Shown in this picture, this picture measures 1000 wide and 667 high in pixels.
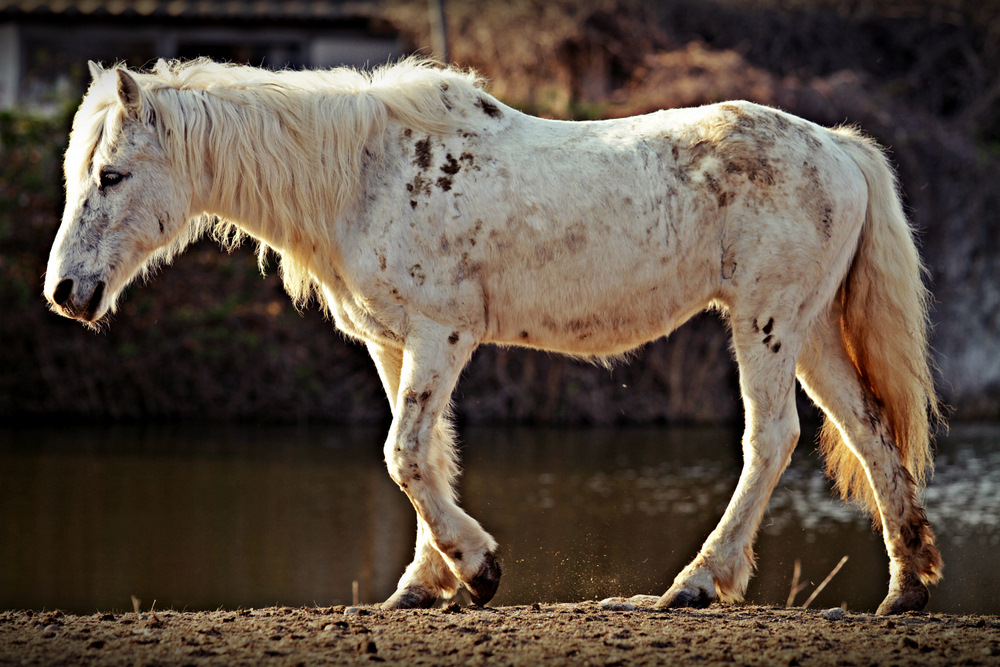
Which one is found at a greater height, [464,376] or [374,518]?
[464,376]

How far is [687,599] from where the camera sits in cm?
375

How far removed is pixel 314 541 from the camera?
6.12m

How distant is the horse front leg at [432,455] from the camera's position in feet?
12.1

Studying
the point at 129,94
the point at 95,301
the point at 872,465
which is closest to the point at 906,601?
the point at 872,465

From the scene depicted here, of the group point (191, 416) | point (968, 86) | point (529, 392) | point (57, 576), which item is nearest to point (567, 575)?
point (57, 576)

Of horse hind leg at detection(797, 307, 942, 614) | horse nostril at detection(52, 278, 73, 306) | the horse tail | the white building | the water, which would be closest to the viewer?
horse nostril at detection(52, 278, 73, 306)

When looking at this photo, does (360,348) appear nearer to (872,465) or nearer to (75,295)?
(75,295)

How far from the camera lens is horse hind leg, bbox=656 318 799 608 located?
12.6ft

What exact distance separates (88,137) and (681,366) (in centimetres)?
787

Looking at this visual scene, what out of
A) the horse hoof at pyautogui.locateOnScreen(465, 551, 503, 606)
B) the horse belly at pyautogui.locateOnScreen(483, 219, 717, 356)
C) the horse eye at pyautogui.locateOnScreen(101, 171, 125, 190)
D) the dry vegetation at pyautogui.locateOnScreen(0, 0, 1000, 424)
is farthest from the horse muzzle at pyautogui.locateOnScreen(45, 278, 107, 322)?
the dry vegetation at pyautogui.locateOnScreen(0, 0, 1000, 424)

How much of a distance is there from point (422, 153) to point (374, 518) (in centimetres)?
352

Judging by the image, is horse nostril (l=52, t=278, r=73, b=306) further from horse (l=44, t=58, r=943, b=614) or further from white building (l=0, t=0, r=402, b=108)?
white building (l=0, t=0, r=402, b=108)

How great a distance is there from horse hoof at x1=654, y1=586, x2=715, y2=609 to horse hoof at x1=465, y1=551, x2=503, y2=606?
606 millimetres

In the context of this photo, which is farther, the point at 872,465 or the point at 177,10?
the point at 177,10
